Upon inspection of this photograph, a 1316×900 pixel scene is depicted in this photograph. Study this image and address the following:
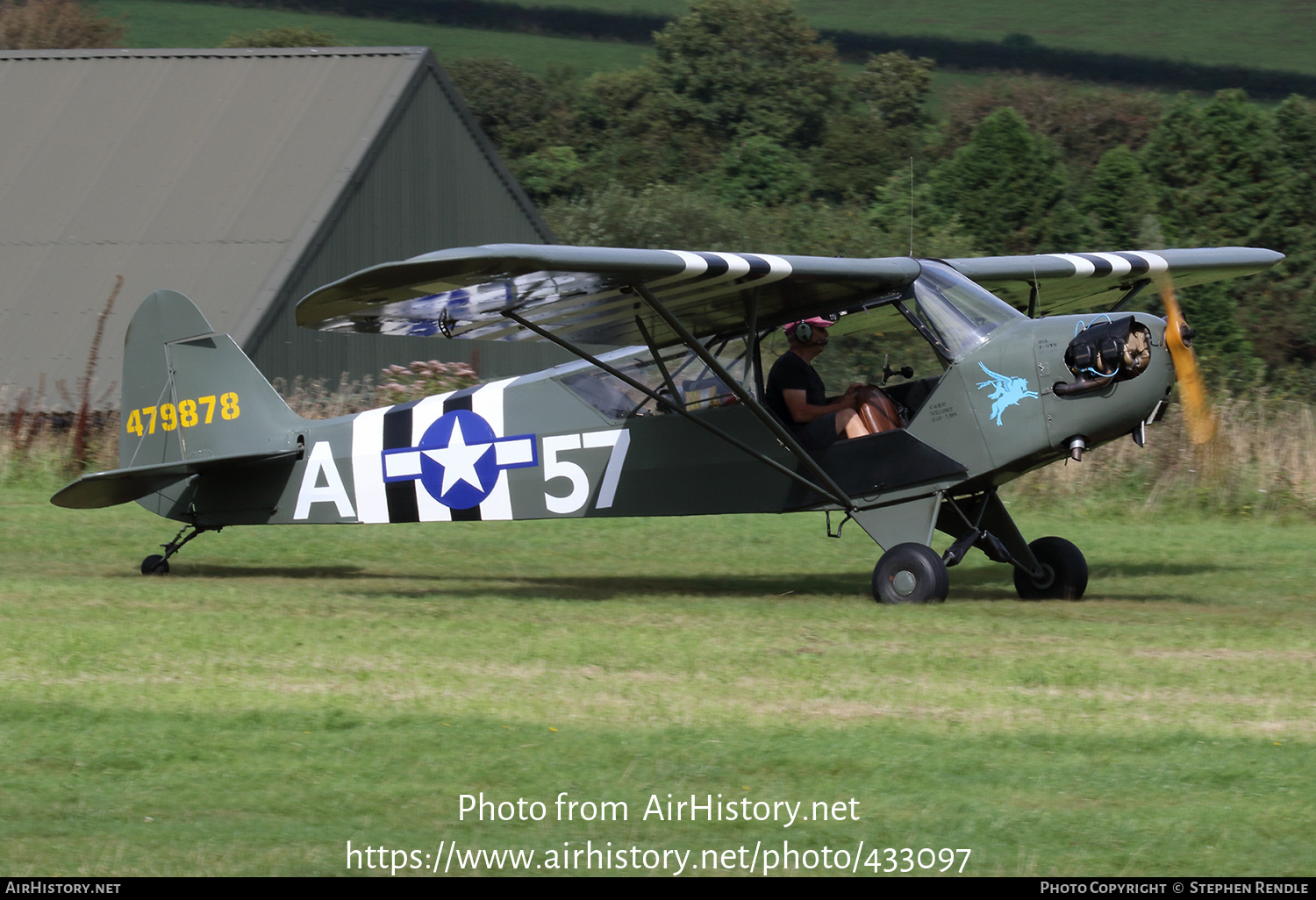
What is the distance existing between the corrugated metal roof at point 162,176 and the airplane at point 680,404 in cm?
1152

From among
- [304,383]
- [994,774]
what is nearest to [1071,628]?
[994,774]

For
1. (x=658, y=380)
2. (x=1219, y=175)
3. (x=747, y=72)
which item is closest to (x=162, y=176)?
(x=658, y=380)

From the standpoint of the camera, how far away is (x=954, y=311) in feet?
→ 31.2

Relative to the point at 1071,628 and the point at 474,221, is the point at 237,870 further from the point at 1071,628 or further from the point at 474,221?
the point at 474,221

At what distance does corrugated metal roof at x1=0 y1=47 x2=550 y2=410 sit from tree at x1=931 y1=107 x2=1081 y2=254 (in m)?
22.5

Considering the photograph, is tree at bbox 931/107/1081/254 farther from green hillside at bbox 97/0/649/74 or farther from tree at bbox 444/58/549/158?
green hillside at bbox 97/0/649/74

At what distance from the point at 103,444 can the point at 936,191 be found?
32.9 m

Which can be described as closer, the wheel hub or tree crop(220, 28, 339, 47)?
the wheel hub

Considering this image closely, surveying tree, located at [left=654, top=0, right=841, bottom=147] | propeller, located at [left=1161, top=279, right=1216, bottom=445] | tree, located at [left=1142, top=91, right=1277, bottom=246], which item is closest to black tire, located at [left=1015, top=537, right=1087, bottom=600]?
propeller, located at [left=1161, top=279, right=1216, bottom=445]

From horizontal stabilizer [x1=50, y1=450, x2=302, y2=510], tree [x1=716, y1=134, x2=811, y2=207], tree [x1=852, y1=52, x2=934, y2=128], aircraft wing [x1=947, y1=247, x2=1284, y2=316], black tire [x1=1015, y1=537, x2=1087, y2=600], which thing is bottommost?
black tire [x1=1015, y1=537, x2=1087, y2=600]

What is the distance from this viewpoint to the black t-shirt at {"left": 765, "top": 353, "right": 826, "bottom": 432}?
9.96 m

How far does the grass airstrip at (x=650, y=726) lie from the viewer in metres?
4.56

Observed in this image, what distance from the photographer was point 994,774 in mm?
5258

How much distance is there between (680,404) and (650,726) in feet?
13.6
